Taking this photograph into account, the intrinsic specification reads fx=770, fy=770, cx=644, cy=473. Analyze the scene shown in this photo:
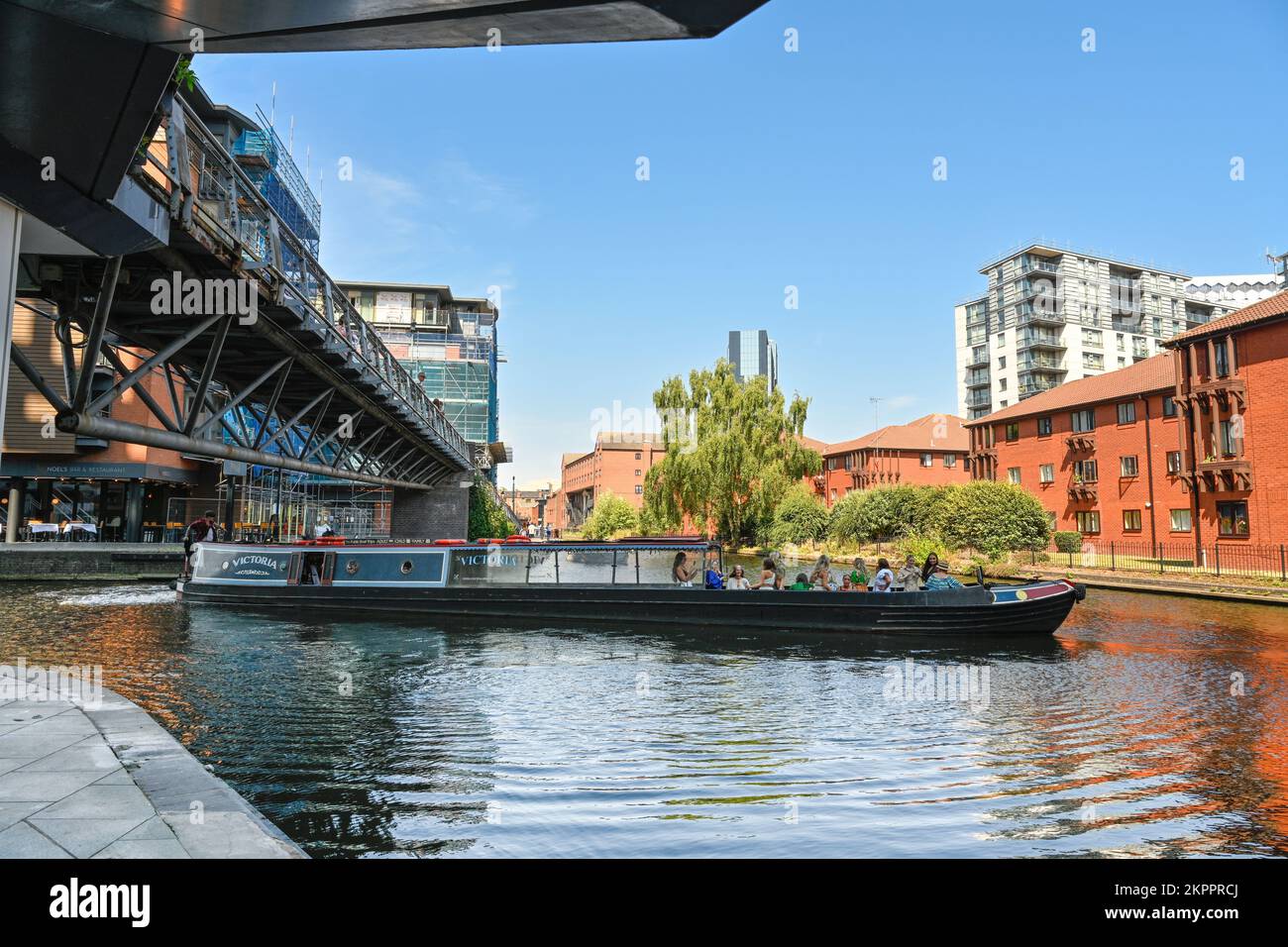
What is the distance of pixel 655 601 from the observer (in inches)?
711

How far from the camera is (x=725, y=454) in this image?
140ft

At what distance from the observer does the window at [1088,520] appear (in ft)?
132

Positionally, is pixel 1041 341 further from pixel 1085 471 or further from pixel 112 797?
pixel 112 797

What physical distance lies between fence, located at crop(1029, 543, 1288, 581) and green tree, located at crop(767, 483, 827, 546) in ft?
45.5

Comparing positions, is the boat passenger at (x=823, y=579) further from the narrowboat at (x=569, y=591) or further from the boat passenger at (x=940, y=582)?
the boat passenger at (x=940, y=582)

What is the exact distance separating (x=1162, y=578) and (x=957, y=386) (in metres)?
53.4

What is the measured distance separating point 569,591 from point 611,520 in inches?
2285

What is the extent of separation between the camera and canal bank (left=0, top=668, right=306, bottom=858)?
365cm

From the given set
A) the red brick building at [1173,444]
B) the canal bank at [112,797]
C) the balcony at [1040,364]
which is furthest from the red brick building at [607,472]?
the canal bank at [112,797]

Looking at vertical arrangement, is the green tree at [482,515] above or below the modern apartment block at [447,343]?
below

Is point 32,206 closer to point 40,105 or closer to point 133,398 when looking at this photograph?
point 40,105

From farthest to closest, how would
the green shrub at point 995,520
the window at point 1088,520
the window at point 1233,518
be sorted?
the window at point 1088,520
the green shrub at point 995,520
the window at point 1233,518

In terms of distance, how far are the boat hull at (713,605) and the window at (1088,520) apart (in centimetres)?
2864
